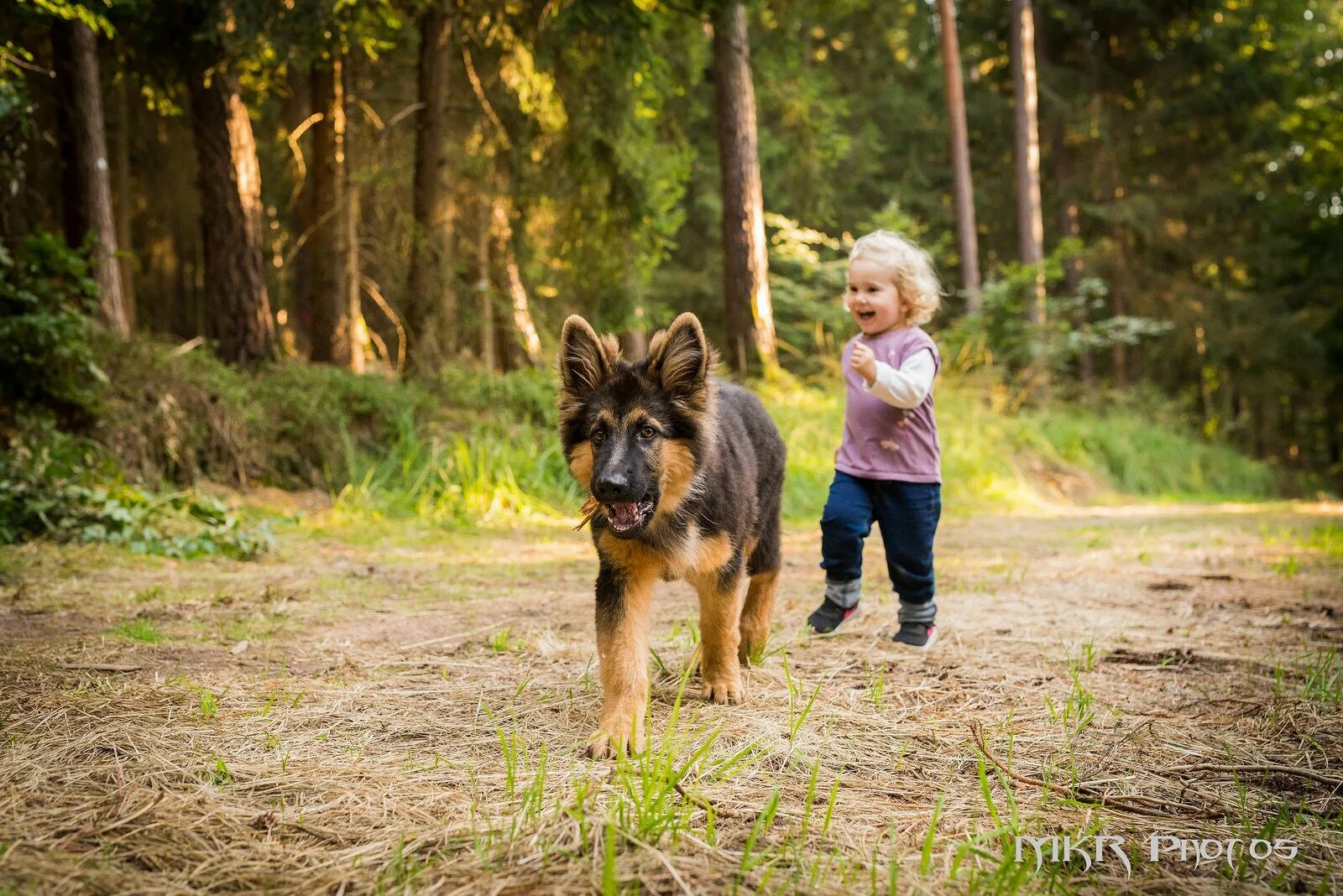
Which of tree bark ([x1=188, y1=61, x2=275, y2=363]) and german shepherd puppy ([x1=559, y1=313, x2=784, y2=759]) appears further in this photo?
tree bark ([x1=188, y1=61, x2=275, y2=363])

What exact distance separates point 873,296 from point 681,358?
162cm

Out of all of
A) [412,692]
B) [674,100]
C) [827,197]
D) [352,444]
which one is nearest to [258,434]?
[352,444]

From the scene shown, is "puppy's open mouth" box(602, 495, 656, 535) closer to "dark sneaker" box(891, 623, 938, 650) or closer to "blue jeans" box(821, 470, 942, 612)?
"blue jeans" box(821, 470, 942, 612)

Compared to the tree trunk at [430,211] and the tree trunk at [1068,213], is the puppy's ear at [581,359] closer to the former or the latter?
the tree trunk at [430,211]

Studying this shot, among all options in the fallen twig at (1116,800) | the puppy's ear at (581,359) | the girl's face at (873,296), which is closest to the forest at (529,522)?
the fallen twig at (1116,800)

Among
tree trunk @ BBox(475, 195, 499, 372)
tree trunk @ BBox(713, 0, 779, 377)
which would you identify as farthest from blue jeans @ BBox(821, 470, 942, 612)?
tree trunk @ BBox(713, 0, 779, 377)

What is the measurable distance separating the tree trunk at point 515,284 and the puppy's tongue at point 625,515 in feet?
34.0

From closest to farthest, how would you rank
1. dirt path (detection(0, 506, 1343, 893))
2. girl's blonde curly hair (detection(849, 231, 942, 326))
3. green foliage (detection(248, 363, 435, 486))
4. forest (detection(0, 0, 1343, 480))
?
dirt path (detection(0, 506, 1343, 893)) < girl's blonde curly hair (detection(849, 231, 942, 326)) < green foliage (detection(248, 363, 435, 486)) < forest (detection(0, 0, 1343, 480))

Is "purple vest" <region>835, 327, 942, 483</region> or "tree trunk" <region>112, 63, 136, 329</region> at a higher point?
"tree trunk" <region>112, 63, 136, 329</region>

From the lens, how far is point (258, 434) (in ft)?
31.0

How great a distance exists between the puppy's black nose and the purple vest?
6.21 feet

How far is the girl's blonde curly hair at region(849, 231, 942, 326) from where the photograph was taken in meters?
4.82

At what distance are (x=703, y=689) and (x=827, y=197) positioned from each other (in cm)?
1476

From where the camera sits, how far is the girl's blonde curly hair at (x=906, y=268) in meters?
4.82
